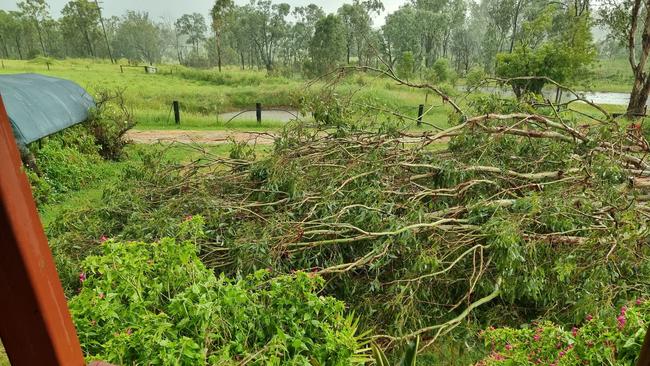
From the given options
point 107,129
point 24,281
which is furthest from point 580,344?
point 107,129

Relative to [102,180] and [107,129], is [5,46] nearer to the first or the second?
[107,129]

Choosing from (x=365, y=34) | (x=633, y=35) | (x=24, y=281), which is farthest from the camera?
(x=365, y=34)

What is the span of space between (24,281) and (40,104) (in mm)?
8463

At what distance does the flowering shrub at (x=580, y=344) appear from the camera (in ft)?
4.76

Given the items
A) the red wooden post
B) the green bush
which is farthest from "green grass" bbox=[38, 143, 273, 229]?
the red wooden post

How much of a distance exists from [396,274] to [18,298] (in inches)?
113

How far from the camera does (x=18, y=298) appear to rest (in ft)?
2.50

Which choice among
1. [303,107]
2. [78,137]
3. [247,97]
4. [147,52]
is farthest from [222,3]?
[147,52]

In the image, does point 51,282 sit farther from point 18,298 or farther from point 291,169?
point 291,169

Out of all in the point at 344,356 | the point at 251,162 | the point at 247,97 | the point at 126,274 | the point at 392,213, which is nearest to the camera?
the point at 344,356

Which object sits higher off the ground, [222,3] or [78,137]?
[222,3]

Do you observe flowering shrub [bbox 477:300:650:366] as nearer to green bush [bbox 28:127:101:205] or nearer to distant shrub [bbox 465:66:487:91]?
distant shrub [bbox 465:66:487:91]

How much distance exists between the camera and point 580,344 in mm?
1572

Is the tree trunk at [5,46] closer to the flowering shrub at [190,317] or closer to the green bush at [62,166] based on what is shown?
the green bush at [62,166]
